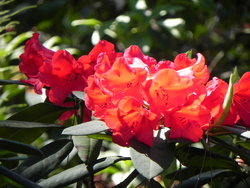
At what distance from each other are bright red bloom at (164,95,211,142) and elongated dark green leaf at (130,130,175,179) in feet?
0.07

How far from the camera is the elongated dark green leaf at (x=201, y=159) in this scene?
872 millimetres

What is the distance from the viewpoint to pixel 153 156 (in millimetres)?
751

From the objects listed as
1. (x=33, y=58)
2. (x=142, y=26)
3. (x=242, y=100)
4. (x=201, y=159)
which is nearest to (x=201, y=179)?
(x=201, y=159)

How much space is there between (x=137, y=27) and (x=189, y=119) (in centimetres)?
158

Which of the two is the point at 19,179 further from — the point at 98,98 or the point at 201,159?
the point at 201,159

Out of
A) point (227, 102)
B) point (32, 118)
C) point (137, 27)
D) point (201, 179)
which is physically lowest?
point (137, 27)

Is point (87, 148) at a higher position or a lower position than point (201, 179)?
higher

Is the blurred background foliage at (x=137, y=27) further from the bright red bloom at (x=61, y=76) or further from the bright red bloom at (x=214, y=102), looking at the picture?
the bright red bloom at (x=214, y=102)

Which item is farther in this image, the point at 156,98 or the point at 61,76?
the point at 61,76

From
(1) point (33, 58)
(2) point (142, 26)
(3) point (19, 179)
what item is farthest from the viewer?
(2) point (142, 26)

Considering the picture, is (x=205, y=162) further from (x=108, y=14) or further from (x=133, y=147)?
(x=108, y=14)

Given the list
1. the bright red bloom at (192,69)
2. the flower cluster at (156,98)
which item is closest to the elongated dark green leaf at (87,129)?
the flower cluster at (156,98)

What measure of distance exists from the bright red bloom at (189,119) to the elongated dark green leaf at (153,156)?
2 centimetres

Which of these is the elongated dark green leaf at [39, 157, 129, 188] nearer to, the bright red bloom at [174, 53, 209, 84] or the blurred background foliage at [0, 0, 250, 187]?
the bright red bloom at [174, 53, 209, 84]
